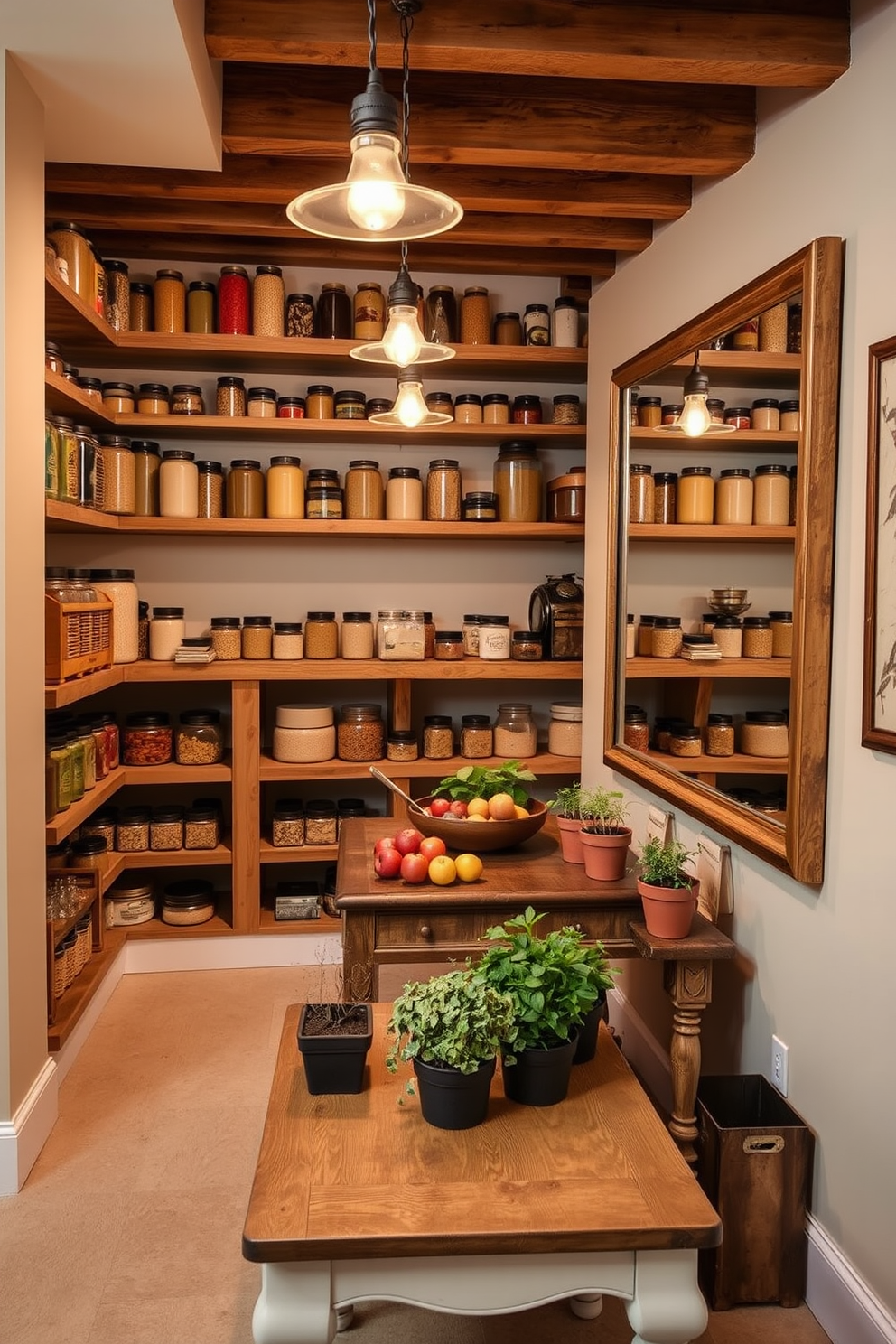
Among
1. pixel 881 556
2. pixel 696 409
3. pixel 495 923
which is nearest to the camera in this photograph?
pixel 881 556

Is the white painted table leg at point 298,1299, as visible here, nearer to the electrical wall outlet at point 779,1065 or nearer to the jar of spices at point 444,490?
the electrical wall outlet at point 779,1065

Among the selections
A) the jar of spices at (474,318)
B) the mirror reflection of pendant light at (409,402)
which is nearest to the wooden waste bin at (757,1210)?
the mirror reflection of pendant light at (409,402)

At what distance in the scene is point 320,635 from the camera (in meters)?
3.91

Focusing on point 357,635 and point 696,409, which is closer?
point 696,409

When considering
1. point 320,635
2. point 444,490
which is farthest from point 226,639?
point 444,490

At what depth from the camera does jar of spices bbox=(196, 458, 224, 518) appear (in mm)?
3816

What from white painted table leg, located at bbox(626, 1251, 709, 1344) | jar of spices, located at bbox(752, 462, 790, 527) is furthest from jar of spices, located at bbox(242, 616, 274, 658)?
white painted table leg, located at bbox(626, 1251, 709, 1344)

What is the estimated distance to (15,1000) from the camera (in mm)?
2420

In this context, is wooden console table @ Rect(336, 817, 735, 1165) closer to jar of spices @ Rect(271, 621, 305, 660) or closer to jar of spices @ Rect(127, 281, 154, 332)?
jar of spices @ Rect(271, 621, 305, 660)

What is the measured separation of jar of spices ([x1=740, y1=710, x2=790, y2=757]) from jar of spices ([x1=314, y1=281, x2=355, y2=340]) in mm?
2317

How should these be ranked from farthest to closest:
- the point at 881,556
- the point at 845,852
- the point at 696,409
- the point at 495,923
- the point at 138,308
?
the point at 138,308
the point at 696,409
the point at 495,923
the point at 845,852
the point at 881,556

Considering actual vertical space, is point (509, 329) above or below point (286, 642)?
above

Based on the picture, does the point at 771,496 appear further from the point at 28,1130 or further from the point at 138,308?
the point at 138,308

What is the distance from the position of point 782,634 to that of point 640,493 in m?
1.11
